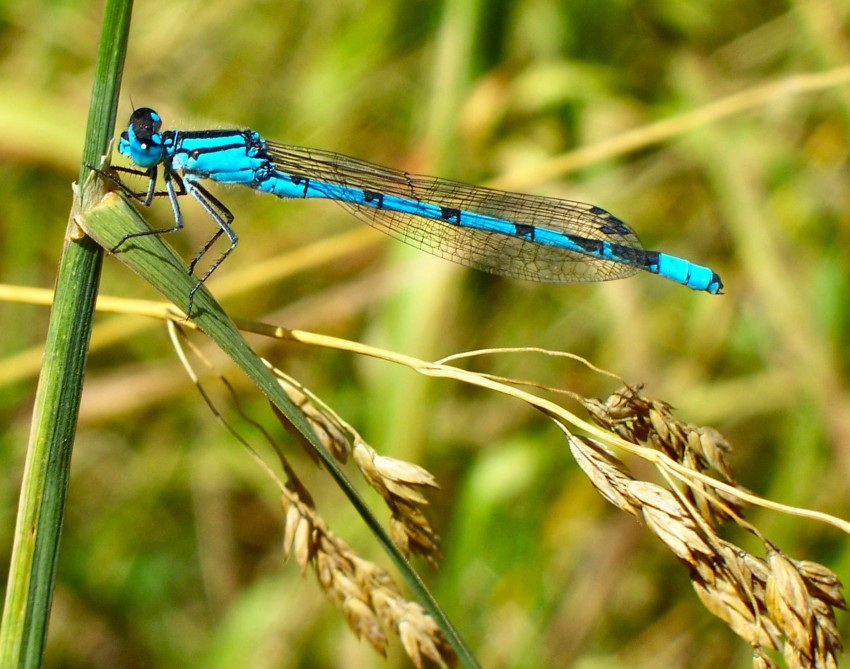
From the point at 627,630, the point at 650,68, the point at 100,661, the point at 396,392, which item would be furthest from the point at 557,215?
the point at 100,661

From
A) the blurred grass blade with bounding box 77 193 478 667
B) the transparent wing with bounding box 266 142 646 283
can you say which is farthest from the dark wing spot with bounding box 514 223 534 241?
the blurred grass blade with bounding box 77 193 478 667

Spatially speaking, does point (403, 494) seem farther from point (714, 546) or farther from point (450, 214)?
point (450, 214)

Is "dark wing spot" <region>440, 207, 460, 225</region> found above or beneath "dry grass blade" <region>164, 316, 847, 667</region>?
above

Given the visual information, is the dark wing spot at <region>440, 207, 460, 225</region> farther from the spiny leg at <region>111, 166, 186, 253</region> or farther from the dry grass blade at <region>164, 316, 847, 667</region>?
the dry grass blade at <region>164, 316, 847, 667</region>

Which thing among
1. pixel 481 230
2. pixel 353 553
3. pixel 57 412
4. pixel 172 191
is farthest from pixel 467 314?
pixel 57 412

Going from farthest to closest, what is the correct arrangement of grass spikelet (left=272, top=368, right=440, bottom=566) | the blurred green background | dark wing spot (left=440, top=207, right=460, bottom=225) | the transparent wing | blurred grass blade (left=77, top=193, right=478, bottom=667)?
the blurred green background, dark wing spot (left=440, top=207, right=460, bottom=225), the transparent wing, grass spikelet (left=272, top=368, right=440, bottom=566), blurred grass blade (left=77, top=193, right=478, bottom=667)
